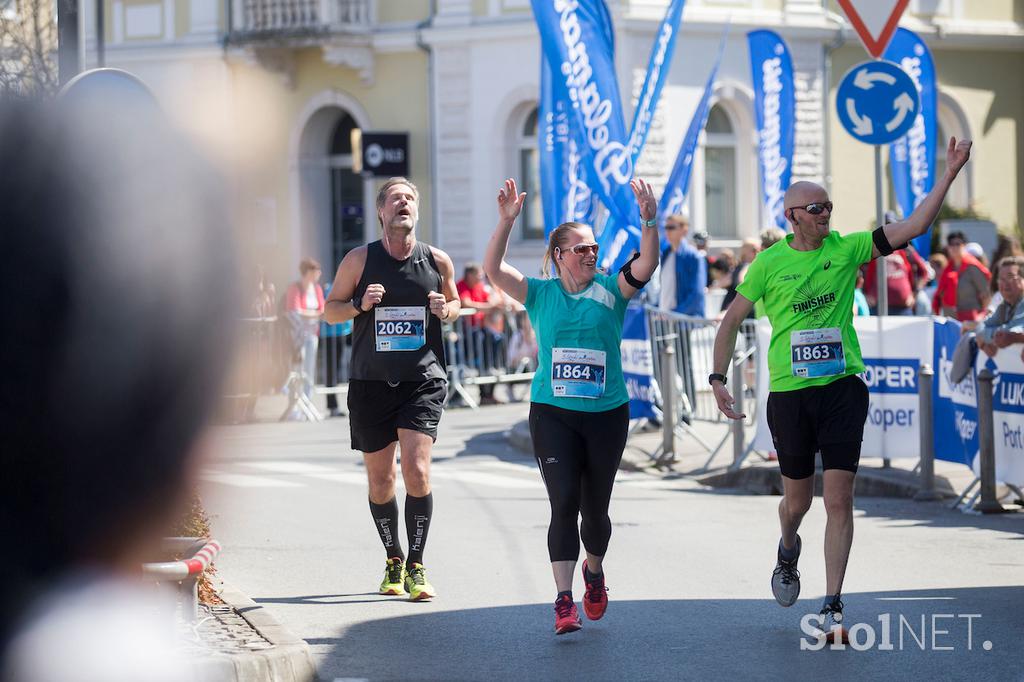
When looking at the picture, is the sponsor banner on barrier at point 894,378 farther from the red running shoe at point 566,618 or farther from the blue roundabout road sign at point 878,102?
the red running shoe at point 566,618

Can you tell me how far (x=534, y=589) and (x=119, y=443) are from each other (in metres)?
6.18

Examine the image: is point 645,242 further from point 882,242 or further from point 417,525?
point 417,525

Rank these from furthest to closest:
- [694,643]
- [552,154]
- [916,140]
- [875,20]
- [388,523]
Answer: [916,140] → [552,154] → [875,20] → [388,523] → [694,643]

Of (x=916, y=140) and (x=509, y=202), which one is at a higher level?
(x=916, y=140)

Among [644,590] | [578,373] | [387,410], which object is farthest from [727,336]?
[387,410]

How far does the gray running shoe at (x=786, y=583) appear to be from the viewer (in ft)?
23.0

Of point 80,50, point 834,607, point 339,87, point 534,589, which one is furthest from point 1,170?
point 339,87

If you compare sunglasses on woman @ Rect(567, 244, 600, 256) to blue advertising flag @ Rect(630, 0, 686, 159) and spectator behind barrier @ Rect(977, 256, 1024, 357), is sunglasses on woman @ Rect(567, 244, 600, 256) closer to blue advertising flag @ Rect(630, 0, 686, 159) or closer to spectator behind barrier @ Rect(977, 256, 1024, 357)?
spectator behind barrier @ Rect(977, 256, 1024, 357)

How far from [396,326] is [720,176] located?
24485mm

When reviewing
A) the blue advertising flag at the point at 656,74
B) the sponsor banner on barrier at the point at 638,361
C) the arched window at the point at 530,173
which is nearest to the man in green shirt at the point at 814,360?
the sponsor banner on barrier at the point at 638,361

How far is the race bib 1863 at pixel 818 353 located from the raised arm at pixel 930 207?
0.47 metres

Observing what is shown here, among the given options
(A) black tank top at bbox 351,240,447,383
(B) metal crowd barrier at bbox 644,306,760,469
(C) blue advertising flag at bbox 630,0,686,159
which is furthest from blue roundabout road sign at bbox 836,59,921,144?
(A) black tank top at bbox 351,240,447,383

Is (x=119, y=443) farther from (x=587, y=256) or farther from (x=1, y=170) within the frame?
(x=587, y=256)

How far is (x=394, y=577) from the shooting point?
325 inches
